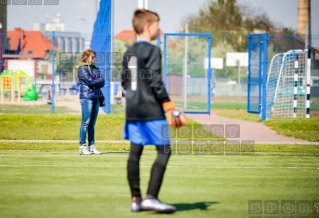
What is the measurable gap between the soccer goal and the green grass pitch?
1207cm

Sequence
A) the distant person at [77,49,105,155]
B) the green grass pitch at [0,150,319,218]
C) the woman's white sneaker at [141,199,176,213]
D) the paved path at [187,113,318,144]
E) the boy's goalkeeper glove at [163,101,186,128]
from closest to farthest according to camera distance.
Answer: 1. the woman's white sneaker at [141,199,176,213]
2. the boy's goalkeeper glove at [163,101,186,128]
3. the green grass pitch at [0,150,319,218]
4. the distant person at [77,49,105,155]
5. the paved path at [187,113,318,144]

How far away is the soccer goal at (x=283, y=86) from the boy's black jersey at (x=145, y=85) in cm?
1759

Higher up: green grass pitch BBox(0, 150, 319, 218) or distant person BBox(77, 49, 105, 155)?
distant person BBox(77, 49, 105, 155)

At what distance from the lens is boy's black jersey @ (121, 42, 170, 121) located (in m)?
6.72

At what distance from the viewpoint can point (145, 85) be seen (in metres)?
6.81

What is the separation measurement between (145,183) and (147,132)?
212 centimetres

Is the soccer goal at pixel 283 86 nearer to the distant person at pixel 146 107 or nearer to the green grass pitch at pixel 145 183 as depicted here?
the green grass pitch at pixel 145 183

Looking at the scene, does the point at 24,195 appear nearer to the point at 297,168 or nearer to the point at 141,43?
the point at 141,43

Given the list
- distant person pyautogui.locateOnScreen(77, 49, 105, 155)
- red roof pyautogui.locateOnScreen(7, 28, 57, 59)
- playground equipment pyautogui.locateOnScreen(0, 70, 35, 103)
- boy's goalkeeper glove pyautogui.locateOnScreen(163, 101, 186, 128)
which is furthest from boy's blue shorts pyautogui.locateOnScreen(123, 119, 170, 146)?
playground equipment pyautogui.locateOnScreen(0, 70, 35, 103)

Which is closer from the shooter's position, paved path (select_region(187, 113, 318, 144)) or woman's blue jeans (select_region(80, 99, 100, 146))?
woman's blue jeans (select_region(80, 99, 100, 146))

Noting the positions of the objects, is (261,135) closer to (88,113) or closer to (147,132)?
(88,113)

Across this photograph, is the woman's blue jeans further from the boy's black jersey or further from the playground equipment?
the playground equipment

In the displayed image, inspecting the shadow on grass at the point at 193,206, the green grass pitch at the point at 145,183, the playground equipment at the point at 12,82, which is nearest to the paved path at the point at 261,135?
the green grass pitch at the point at 145,183

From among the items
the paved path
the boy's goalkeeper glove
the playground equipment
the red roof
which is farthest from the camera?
the playground equipment
